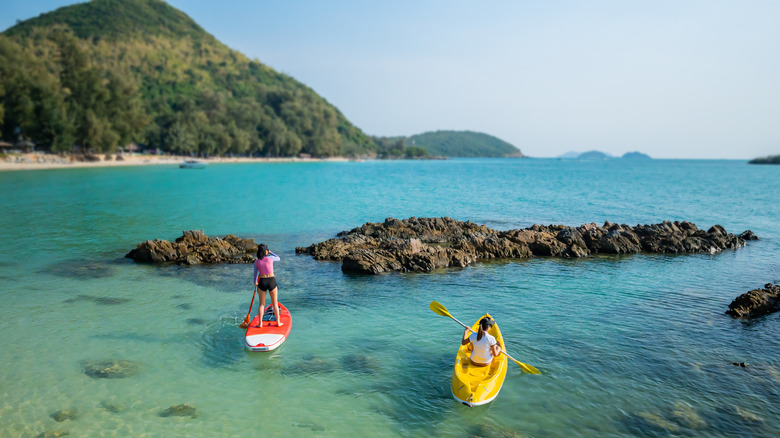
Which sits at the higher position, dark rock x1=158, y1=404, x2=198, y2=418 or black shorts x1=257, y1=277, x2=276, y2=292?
black shorts x1=257, y1=277, x2=276, y2=292

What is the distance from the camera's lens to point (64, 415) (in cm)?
908

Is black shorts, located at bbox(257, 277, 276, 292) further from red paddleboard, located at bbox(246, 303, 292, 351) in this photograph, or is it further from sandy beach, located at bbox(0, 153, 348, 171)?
sandy beach, located at bbox(0, 153, 348, 171)

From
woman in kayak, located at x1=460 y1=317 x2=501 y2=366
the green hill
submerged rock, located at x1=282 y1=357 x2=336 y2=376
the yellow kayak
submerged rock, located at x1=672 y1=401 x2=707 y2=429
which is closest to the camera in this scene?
submerged rock, located at x1=672 y1=401 x2=707 y2=429

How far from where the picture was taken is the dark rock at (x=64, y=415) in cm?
898

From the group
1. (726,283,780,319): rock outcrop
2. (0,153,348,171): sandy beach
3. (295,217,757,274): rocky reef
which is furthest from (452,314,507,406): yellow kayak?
(0,153,348,171): sandy beach

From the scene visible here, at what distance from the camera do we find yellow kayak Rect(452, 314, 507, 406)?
9.53 metres

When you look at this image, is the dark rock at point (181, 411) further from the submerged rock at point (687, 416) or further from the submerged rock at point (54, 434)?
the submerged rock at point (687, 416)

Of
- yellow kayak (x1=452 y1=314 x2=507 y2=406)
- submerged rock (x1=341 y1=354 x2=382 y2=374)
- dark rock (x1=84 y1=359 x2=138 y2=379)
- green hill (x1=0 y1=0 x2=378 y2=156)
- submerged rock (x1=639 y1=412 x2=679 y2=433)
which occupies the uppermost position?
green hill (x1=0 y1=0 x2=378 y2=156)

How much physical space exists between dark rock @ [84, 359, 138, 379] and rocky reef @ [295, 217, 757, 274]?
A: 988 centimetres

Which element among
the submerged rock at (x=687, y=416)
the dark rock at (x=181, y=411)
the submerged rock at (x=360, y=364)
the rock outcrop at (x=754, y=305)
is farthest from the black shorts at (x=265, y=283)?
the rock outcrop at (x=754, y=305)

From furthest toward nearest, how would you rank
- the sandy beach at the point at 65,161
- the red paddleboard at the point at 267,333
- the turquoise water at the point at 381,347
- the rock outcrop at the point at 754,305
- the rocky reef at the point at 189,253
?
the sandy beach at the point at 65,161 < the rocky reef at the point at 189,253 < the rock outcrop at the point at 754,305 < the red paddleboard at the point at 267,333 < the turquoise water at the point at 381,347

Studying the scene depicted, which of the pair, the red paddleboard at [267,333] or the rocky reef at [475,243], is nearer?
the red paddleboard at [267,333]

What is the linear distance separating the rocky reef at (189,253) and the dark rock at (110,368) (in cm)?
952

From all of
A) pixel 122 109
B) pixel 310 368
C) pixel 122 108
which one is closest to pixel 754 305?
pixel 310 368
